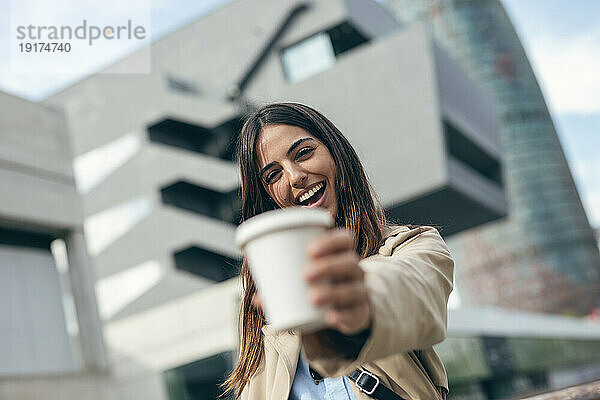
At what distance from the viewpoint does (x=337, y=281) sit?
0.94 metres

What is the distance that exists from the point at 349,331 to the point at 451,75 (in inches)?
883

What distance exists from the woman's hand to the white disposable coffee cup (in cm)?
1

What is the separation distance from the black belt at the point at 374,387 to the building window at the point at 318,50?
71.2 feet

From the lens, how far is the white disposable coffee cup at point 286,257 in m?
0.91

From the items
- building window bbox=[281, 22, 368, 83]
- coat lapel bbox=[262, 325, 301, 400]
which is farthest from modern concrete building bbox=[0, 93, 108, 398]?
building window bbox=[281, 22, 368, 83]

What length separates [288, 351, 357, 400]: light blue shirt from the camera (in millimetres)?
1659

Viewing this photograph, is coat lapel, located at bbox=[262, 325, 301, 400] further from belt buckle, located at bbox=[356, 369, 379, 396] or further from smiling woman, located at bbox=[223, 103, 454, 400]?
belt buckle, located at bbox=[356, 369, 379, 396]

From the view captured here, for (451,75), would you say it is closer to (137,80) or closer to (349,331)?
(137,80)

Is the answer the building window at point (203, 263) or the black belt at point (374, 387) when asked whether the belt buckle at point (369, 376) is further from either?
the building window at point (203, 263)

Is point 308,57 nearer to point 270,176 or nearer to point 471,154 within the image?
point 471,154

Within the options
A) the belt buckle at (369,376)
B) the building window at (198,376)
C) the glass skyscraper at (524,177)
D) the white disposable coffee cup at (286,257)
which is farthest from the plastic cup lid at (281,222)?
the glass skyscraper at (524,177)

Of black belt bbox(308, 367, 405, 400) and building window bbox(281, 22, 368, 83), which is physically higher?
building window bbox(281, 22, 368, 83)

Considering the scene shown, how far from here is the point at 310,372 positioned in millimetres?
1644

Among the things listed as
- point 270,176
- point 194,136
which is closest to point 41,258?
point 270,176
